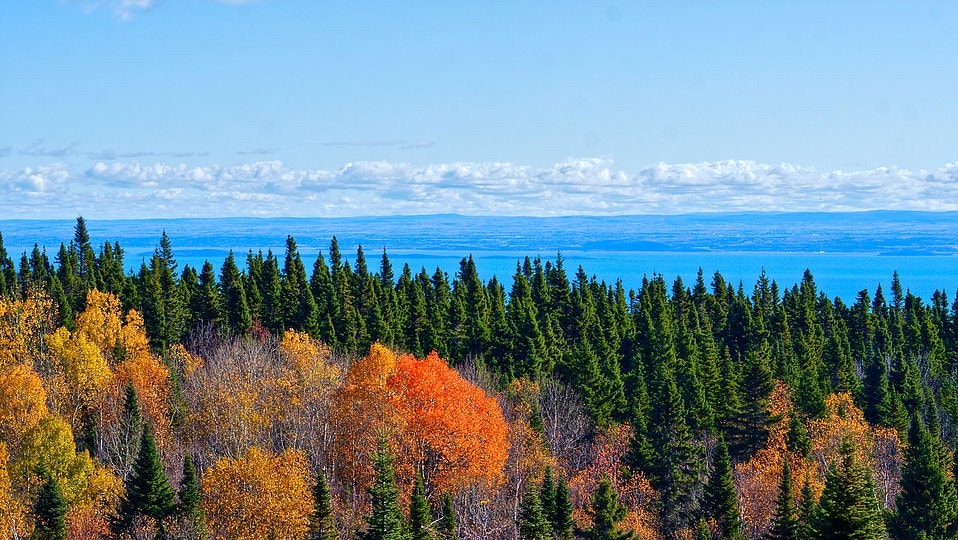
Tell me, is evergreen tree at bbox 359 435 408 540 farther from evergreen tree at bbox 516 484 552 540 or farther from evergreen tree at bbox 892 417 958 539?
evergreen tree at bbox 892 417 958 539

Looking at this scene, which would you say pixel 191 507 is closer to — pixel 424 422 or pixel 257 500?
pixel 257 500

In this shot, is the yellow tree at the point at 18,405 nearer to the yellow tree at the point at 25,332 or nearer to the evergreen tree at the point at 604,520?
the yellow tree at the point at 25,332

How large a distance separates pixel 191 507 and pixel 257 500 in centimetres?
492

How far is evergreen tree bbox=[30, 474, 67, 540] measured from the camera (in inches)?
1818

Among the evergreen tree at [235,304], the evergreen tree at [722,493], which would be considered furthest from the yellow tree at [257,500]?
the evergreen tree at [235,304]

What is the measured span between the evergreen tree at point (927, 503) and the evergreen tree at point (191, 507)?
1417 inches

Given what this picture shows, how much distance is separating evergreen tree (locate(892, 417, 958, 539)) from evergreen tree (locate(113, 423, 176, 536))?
37841 mm

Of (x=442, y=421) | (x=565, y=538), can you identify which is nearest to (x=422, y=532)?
(x=565, y=538)

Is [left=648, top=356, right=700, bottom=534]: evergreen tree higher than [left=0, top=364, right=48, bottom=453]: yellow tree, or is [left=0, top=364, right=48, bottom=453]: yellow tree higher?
[left=0, top=364, right=48, bottom=453]: yellow tree

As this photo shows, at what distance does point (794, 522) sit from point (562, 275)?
71.6 metres

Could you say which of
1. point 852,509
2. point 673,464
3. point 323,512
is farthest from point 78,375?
point 852,509

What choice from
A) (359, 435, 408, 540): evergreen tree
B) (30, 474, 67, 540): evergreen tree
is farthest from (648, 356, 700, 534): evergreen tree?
(30, 474, 67, 540): evergreen tree

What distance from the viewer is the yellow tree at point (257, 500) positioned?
1737 inches

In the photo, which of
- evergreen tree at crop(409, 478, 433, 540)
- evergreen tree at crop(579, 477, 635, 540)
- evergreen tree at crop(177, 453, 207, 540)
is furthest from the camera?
evergreen tree at crop(177, 453, 207, 540)
